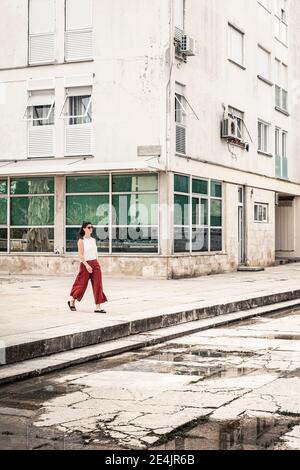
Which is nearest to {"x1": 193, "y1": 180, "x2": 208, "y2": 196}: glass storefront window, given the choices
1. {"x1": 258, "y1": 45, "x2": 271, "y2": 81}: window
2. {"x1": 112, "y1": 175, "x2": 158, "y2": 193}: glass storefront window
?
{"x1": 112, "y1": 175, "x2": 158, "y2": 193}: glass storefront window

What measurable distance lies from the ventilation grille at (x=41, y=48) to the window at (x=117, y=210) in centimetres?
398

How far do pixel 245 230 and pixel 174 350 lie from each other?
810 inches

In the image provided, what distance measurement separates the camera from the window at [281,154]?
34.4 m

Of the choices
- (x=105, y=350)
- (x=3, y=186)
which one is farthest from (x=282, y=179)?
(x=105, y=350)

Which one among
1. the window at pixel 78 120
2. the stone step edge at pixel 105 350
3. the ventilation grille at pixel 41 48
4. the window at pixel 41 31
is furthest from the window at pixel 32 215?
the stone step edge at pixel 105 350

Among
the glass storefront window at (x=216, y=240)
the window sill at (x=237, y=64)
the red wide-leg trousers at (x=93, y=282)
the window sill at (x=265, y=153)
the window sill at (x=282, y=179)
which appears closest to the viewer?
the red wide-leg trousers at (x=93, y=282)

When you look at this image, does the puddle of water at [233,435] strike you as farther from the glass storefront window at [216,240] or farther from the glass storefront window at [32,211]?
the glass storefront window at [216,240]

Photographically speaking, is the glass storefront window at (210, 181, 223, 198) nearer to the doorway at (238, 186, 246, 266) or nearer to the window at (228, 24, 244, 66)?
the doorway at (238, 186, 246, 266)

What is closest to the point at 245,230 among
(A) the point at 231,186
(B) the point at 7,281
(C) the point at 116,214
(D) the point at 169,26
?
(A) the point at 231,186

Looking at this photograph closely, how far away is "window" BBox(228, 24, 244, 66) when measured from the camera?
1147 inches

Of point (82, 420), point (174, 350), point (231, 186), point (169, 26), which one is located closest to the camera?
point (82, 420)

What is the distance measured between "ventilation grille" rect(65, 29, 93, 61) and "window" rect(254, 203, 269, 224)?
10454 mm
